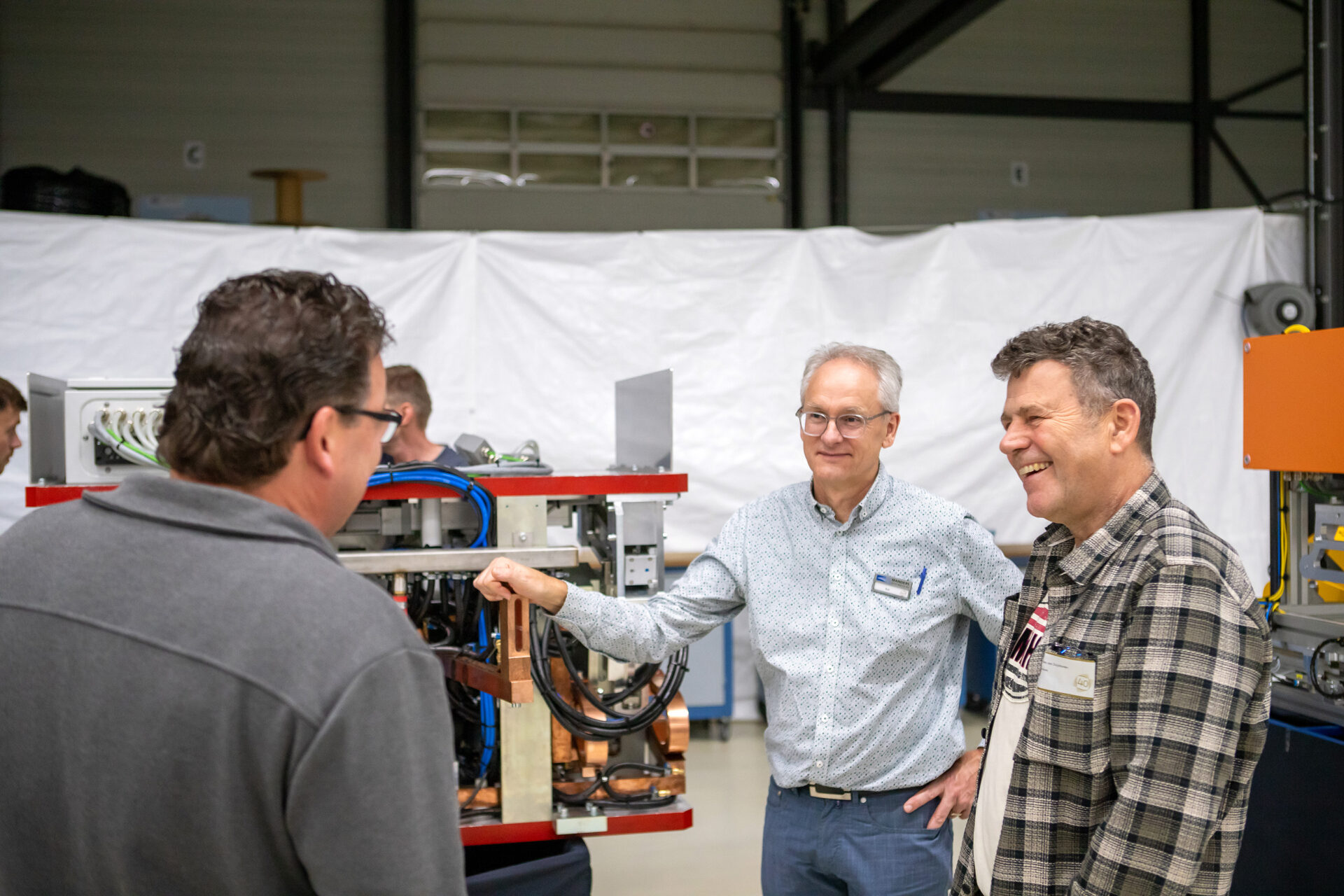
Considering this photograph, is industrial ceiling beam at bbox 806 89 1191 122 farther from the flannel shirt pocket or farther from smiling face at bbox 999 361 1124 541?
the flannel shirt pocket

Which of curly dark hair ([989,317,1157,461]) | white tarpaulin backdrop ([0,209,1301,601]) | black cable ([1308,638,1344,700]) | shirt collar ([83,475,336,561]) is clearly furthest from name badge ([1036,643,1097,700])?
white tarpaulin backdrop ([0,209,1301,601])

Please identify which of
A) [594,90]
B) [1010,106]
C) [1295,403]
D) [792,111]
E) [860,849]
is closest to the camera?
[860,849]

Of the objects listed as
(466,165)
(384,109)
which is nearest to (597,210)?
(466,165)

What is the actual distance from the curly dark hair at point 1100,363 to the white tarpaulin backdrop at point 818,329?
303 cm

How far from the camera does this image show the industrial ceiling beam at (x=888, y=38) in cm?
488

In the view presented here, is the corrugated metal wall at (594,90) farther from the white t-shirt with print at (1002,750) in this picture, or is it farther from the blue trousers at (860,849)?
the white t-shirt with print at (1002,750)

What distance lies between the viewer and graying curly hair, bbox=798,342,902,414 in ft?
5.58

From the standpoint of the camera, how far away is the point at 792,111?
6.41 meters

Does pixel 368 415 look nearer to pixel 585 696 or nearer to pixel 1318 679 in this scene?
pixel 585 696

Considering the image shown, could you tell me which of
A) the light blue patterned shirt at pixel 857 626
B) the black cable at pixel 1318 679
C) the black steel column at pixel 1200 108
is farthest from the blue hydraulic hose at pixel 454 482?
the black steel column at pixel 1200 108

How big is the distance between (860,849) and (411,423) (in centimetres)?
217

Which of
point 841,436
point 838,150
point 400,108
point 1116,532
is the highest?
point 400,108

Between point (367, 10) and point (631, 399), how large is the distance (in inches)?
191

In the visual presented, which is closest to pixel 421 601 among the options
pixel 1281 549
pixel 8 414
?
pixel 8 414
